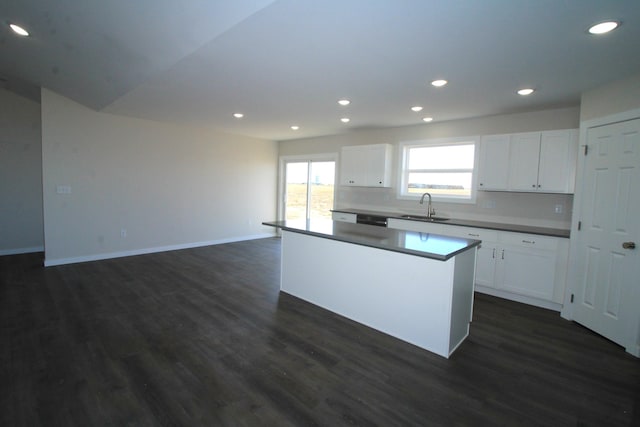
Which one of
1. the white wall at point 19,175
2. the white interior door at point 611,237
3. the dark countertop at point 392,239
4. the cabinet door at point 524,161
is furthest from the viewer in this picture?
the white wall at point 19,175

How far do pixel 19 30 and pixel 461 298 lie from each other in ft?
14.1

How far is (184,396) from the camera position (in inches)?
77.6

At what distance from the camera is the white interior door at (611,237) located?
8.87 feet

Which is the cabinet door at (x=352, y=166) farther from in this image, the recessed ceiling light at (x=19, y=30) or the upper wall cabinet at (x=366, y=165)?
the recessed ceiling light at (x=19, y=30)

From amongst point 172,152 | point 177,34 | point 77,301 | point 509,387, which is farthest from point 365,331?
point 172,152

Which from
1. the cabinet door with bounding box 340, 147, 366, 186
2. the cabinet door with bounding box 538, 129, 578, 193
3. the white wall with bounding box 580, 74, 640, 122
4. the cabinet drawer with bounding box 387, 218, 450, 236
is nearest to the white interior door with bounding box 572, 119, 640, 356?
the white wall with bounding box 580, 74, 640, 122

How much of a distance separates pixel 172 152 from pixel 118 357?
440 centimetres

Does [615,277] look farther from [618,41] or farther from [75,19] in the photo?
[75,19]

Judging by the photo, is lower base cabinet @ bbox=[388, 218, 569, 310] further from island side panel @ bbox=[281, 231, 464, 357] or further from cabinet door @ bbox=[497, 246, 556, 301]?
island side panel @ bbox=[281, 231, 464, 357]

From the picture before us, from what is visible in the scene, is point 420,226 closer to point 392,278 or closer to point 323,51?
point 392,278

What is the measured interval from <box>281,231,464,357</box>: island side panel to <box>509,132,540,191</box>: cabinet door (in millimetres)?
2039

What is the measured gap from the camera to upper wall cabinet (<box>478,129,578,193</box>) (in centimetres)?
363

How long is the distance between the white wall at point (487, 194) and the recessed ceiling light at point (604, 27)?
7.11 ft

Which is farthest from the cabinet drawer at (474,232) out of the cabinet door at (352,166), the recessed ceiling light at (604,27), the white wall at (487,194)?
the recessed ceiling light at (604,27)
